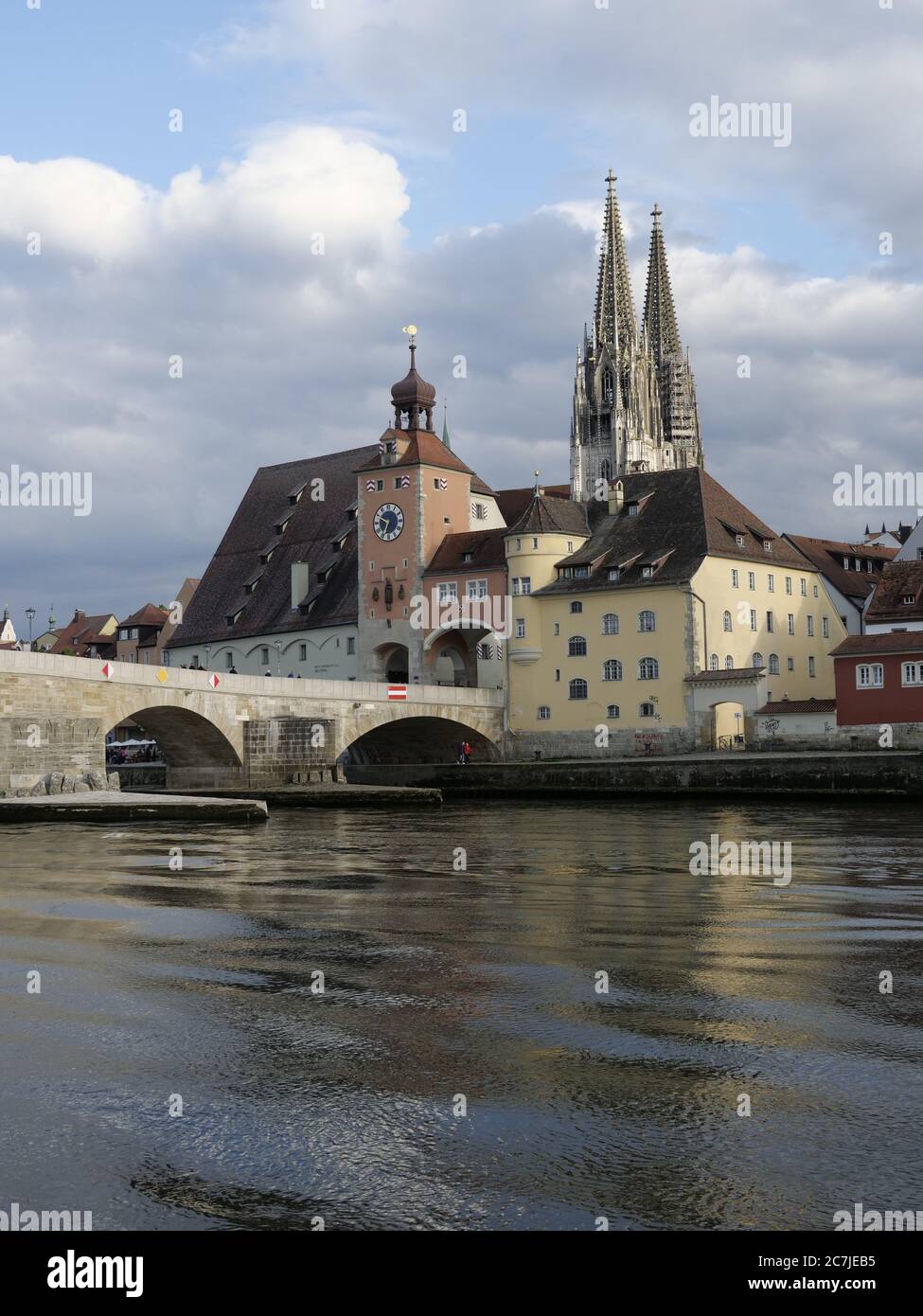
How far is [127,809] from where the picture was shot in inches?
1405

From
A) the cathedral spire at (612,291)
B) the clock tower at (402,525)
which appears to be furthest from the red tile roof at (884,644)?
the cathedral spire at (612,291)

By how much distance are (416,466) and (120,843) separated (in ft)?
157

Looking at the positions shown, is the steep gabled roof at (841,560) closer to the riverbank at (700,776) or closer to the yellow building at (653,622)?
the yellow building at (653,622)

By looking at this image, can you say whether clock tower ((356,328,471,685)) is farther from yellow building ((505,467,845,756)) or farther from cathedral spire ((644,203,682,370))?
cathedral spire ((644,203,682,370))

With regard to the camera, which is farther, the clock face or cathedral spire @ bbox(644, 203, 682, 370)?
cathedral spire @ bbox(644, 203, 682, 370)

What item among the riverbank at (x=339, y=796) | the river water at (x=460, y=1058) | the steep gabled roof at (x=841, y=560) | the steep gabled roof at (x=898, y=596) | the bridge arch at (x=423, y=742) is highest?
the steep gabled roof at (x=841, y=560)

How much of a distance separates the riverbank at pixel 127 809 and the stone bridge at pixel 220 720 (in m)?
4.08

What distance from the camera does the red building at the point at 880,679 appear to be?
5547cm

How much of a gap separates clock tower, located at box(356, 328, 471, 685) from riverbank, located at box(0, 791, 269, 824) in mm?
36009

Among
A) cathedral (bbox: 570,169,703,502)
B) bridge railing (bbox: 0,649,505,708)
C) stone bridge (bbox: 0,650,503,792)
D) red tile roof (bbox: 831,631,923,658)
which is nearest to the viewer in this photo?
stone bridge (bbox: 0,650,503,792)

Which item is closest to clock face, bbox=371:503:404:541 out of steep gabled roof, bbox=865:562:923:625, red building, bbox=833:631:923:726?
steep gabled roof, bbox=865:562:923:625

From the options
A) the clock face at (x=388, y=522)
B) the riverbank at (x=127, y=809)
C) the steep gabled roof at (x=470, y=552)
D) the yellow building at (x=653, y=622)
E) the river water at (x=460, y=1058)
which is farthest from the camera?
the clock face at (x=388, y=522)

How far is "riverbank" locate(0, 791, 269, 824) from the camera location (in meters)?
35.6
